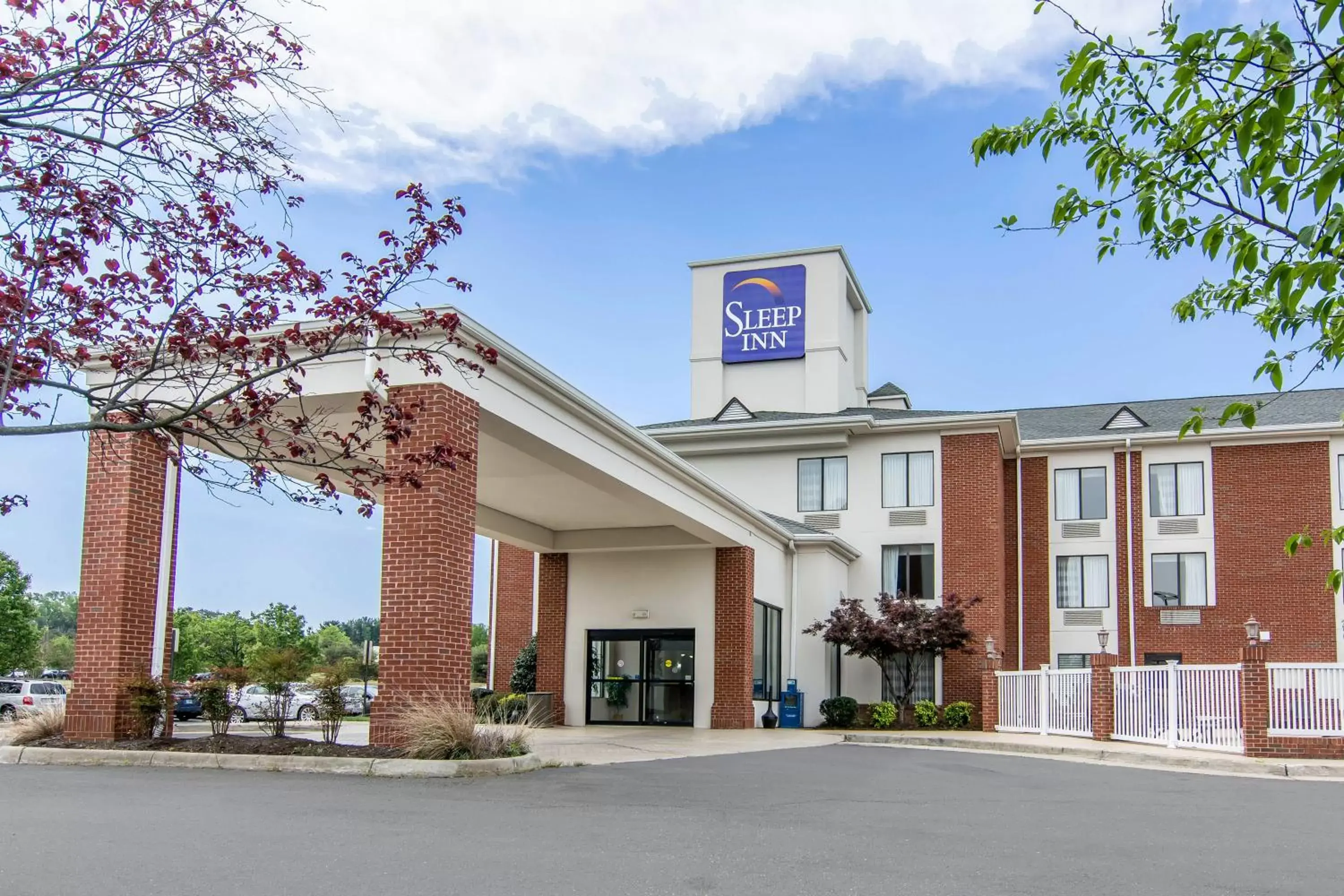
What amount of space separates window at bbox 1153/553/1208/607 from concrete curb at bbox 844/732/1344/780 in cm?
1089

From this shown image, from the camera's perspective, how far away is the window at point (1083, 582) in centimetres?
3294

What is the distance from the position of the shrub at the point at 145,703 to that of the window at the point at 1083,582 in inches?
975

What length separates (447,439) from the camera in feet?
46.1

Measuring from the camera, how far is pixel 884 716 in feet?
95.9

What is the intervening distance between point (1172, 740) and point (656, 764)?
10253mm

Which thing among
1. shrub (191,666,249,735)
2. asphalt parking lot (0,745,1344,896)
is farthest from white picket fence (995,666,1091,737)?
shrub (191,666,249,735)

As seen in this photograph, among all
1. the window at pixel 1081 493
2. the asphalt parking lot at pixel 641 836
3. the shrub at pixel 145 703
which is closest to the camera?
the asphalt parking lot at pixel 641 836

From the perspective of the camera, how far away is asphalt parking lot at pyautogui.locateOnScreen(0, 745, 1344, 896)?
22.4 feet

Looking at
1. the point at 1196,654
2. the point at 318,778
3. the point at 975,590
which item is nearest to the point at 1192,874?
the point at 318,778

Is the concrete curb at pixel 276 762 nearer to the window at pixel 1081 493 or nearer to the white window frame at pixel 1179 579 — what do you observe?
the window at pixel 1081 493

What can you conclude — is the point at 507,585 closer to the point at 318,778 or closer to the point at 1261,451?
the point at 1261,451

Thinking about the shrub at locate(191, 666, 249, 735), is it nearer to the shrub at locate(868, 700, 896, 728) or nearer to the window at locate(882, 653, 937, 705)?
the shrub at locate(868, 700, 896, 728)

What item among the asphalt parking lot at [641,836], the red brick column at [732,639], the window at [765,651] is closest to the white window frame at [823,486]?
the window at [765,651]

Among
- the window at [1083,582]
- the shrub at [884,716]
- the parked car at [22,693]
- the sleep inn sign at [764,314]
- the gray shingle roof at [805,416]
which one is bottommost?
the parked car at [22,693]
